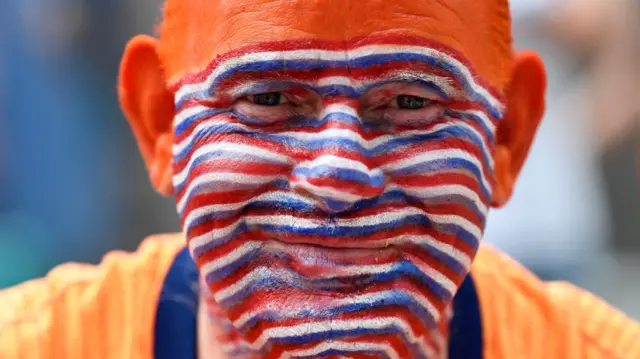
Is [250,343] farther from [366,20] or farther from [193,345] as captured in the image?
[366,20]

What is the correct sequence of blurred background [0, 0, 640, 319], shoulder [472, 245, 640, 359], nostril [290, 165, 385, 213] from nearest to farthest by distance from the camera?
nostril [290, 165, 385, 213], shoulder [472, 245, 640, 359], blurred background [0, 0, 640, 319]

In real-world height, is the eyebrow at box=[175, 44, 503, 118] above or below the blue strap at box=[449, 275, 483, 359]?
above

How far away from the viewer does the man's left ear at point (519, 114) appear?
1094 mm

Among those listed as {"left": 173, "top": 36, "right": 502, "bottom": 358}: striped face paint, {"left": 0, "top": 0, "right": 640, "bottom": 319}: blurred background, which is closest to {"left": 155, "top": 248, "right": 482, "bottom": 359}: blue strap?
{"left": 173, "top": 36, "right": 502, "bottom": 358}: striped face paint

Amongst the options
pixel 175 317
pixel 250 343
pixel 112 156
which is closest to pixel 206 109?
pixel 250 343

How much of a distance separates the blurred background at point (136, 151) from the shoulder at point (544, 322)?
0.63 m

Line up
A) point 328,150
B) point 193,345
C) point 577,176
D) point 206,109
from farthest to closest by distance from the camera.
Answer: point 577,176, point 193,345, point 206,109, point 328,150

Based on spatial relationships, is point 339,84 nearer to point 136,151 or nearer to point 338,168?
point 338,168

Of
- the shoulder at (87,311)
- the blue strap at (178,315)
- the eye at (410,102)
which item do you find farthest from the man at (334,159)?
the shoulder at (87,311)

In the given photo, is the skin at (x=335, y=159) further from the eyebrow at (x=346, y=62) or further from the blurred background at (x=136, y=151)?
the blurred background at (x=136, y=151)

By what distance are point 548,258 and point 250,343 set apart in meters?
1.72

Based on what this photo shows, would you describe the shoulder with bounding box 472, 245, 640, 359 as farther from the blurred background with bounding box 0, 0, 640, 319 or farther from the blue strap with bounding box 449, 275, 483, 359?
the blurred background with bounding box 0, 0, 640, 319

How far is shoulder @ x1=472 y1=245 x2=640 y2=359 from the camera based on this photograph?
4.44 feet

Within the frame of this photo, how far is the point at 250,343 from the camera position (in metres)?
0.96
